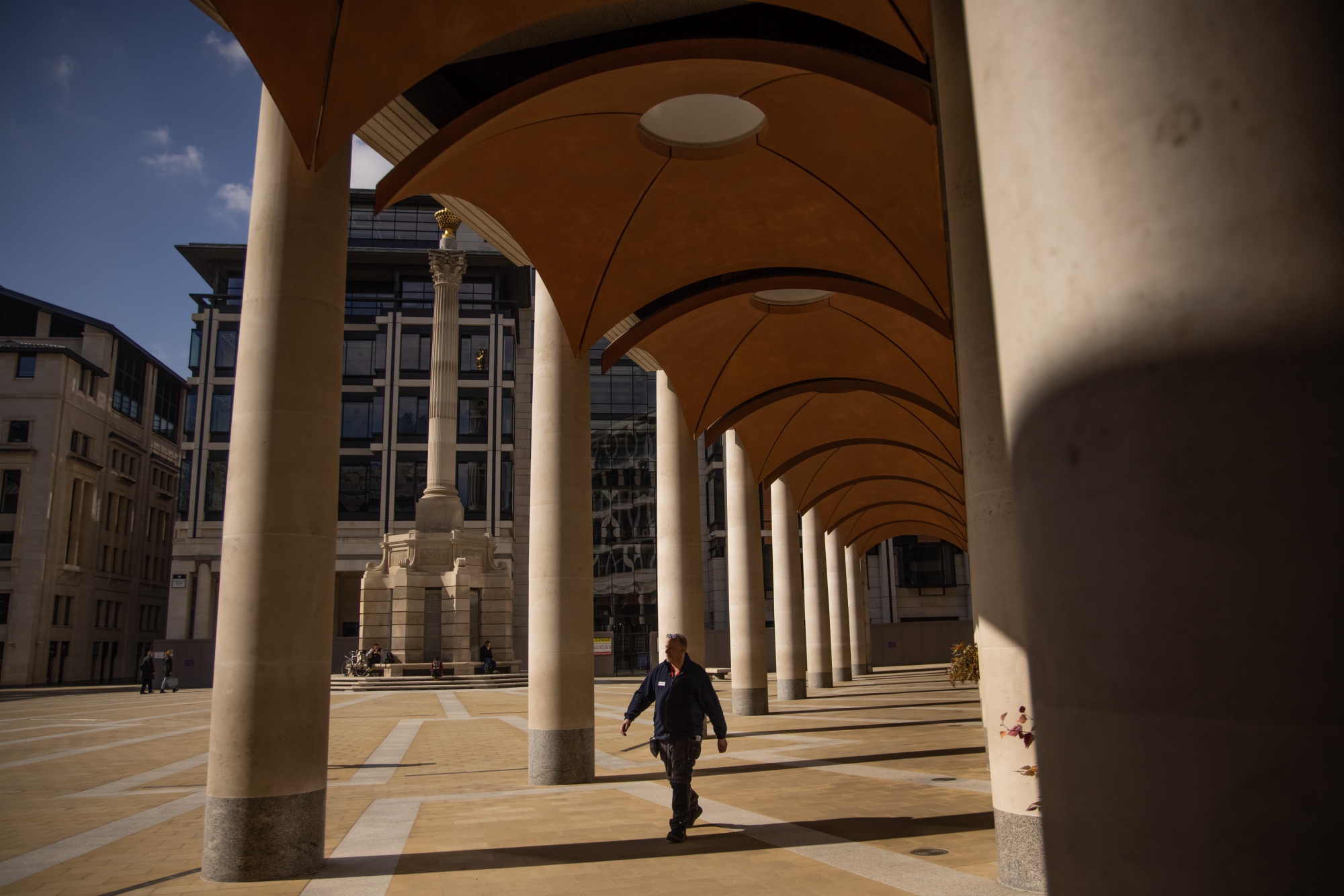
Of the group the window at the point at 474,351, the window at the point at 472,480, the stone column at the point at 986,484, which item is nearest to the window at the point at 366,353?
the window at the point at 474,351

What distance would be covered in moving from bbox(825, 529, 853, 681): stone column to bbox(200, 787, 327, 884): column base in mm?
32612

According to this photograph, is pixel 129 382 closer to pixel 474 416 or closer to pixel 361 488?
pixel 361 488

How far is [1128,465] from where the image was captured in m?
1.78

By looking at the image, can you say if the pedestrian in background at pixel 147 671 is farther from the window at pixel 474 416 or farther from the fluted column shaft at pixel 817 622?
the window at pixel 474 416

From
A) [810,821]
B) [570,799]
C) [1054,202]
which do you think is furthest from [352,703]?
[1054,202]

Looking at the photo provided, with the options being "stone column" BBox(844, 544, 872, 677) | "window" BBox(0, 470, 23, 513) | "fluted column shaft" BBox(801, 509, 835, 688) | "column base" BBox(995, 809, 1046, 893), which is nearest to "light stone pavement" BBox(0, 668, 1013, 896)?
"column base" BBox(995, 809, 1046, 893)

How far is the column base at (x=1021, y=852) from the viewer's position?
21.0 ft

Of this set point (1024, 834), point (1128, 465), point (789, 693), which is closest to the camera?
point (1128, 465)

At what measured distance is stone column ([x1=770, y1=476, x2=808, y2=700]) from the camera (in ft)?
99.8

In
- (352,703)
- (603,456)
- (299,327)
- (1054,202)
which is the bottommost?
(352,703)

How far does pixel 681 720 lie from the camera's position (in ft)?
29.3

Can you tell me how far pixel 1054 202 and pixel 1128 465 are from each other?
1.87 feet

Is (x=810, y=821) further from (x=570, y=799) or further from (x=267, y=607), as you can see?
(x=267, y=607)

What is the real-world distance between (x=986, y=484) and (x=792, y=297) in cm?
1586
